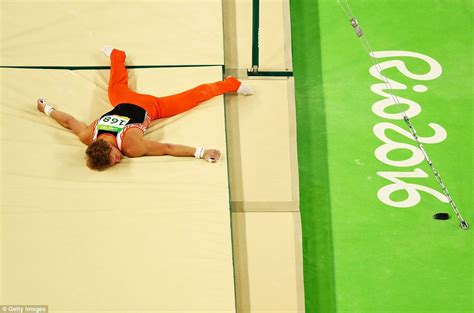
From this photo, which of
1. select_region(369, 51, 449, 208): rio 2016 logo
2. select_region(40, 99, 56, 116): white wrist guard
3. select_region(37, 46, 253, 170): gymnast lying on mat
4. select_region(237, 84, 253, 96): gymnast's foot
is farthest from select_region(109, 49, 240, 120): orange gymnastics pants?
select_region(369, 51, 449, 208): rio 2016 logo

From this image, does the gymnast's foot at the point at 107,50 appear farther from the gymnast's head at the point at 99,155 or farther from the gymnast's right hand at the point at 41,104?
the gymnast's head at the point at 99,155

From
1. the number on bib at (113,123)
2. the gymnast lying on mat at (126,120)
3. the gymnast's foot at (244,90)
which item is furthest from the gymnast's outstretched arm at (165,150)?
the gymnast's foot at (244,90)

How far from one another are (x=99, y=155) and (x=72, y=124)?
472 millimetres

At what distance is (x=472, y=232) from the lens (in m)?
3.98

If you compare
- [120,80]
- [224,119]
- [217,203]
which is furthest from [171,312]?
[120,80]

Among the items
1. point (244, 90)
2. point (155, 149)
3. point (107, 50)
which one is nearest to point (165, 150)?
point (155, 149)

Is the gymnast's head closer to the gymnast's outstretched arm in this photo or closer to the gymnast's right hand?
the gymnast's outstretched arm

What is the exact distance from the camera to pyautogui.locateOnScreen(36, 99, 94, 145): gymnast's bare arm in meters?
3.57

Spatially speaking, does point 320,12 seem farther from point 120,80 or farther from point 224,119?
point 120,80

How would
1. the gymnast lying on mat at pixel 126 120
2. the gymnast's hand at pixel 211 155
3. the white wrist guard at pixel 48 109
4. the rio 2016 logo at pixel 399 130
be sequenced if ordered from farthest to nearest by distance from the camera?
the rio 2016 logo at pixel 399 130 < the white wrist guard at pixel 48 109 < the gymnast's hand at pixel 211 155 < the gymnast lying on mat at pixel 126 120

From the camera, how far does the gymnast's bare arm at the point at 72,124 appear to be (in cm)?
357

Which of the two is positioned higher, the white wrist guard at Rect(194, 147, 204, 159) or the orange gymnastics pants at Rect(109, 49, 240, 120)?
the orange gymnastics pants at Rect(109, 49, 240, 120)

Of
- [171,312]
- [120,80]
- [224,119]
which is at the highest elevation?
[120,80]

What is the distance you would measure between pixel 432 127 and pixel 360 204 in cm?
94
